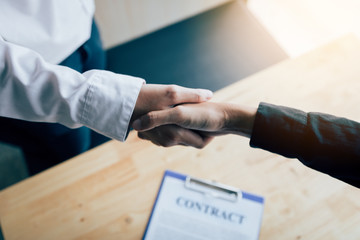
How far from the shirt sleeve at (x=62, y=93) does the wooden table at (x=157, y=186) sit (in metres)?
0.16

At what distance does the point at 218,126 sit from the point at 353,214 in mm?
439

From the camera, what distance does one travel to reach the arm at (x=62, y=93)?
28.3 inches

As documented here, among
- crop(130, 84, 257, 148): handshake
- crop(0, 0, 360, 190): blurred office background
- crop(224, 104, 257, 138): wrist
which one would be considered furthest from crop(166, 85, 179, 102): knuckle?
crop(0, 0, 360, 190): blurred office background

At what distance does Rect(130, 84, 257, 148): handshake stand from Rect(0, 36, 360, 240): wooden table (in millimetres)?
58

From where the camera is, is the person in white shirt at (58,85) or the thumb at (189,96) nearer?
the person in white shirt at (58,85)

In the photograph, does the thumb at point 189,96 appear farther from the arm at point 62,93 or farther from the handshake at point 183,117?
the arm at point 62,93

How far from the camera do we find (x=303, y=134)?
72 centimetres

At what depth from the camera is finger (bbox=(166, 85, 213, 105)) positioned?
84 cm

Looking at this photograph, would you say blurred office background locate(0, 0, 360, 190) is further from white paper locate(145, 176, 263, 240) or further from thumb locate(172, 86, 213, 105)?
white paper locate(145, 176, 263, 240)

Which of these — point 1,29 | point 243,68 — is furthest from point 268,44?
point 1,29

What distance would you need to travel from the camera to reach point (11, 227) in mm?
806

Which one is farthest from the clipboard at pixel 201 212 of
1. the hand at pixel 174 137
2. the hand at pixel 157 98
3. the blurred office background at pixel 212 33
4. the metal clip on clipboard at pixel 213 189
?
the blurred office background at pixel 212 33

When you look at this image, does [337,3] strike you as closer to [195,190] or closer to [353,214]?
[353,214]

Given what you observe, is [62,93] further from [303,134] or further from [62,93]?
[303,134]
